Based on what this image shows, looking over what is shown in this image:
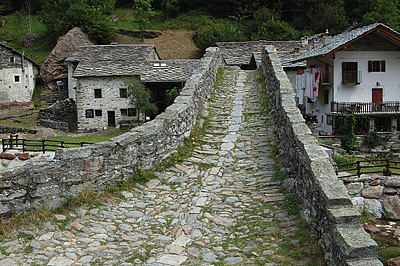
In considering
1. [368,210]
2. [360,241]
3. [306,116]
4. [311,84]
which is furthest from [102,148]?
[306,116]

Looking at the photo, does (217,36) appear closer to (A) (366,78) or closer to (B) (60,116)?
(A) (366,78)

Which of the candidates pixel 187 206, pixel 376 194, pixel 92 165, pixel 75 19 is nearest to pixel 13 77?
pixel 75 19

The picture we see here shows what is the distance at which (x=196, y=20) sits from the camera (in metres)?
57.6

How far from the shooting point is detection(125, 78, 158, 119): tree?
2930cm

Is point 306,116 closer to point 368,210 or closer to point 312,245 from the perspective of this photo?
point 368,210

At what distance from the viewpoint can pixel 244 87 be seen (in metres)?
15.1

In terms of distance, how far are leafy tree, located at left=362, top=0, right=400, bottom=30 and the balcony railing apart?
59.5ft

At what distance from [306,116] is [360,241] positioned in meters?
31.4

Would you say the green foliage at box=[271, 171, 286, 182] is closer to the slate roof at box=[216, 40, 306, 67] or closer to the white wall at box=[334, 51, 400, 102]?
the slate roof at box=[216, 40, 306, 67]

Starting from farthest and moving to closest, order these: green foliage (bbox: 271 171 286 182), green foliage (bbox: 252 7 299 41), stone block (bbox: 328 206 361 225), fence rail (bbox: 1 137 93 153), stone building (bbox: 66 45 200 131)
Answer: green foliage (bbox: 252 7 299 41) → stone building (bbox: 66 45 200 131) → fence rail (bbox: 1 137 93 153) → green foliage (bbox: 271 171 286 182) → stone block (bbox: 328 206 361 225)

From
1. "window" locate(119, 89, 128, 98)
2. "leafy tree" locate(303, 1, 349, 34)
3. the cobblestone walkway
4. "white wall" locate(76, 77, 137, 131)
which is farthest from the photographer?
"leafy tree" locate(303, 1, 349, 34)

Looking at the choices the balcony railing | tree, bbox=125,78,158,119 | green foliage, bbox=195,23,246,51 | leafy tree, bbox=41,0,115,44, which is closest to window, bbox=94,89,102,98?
tree, bbox=125,78,158,119

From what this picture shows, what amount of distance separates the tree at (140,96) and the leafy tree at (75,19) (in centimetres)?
2272

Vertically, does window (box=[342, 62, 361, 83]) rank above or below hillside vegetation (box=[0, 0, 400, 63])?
below
